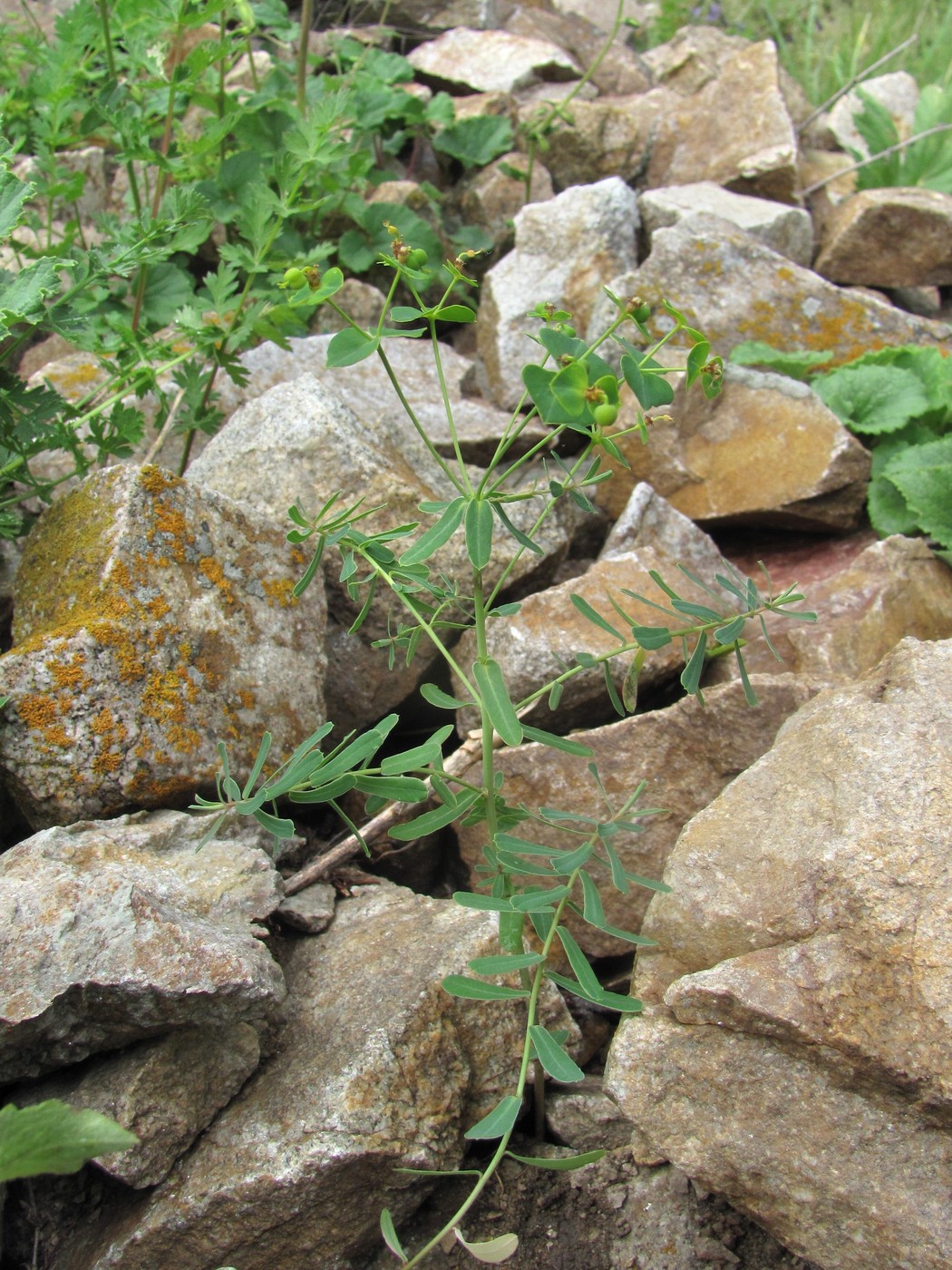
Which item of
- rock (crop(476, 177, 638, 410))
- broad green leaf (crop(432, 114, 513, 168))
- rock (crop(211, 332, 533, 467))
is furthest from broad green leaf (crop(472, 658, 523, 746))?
broad green leaf (crop(432, 114, 513, 168))

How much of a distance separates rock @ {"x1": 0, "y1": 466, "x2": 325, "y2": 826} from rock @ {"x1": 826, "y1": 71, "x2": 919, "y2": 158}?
520 cm

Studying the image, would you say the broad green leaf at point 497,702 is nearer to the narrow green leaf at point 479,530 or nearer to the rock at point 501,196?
the narrow green leaf at point 479,530

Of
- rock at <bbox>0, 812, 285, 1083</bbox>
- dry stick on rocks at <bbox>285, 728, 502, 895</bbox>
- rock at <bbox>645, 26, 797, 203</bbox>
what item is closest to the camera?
rock at <bbox>0, 812, 285, 1083</bbox>

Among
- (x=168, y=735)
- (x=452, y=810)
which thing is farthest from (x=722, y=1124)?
(x=168, y=735)

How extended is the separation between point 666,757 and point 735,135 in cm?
432

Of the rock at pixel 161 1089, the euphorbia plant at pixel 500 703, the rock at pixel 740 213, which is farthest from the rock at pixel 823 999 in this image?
the rock at pixel 740 213

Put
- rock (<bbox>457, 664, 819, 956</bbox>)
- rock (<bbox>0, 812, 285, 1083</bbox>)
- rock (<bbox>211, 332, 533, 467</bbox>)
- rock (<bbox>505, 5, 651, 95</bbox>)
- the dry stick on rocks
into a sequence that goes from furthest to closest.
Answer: rock (<bbox>505, 5, 651, 95</bbox>) → rock (<bbox>211, 332, 533, 467</bbox>) → rock (<bbox>457, 664, 819, 956</bbox>) → the dry stick on rocks → rock (<bbox>0, 812, 285, 1083</bbox>)

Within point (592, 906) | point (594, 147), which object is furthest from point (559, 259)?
point (592, 906)

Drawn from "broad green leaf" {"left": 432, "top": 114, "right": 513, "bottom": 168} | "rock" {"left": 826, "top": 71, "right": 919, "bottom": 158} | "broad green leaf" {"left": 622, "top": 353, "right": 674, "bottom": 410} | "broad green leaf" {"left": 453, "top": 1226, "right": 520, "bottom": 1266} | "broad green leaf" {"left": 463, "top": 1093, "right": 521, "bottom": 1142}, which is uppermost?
"broad green leaf" {"left": 622, "top": 353, "right": 674, "bottom": 410}

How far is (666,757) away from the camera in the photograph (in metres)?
2.60

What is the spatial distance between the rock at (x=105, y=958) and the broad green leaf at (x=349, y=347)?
3.40 ft

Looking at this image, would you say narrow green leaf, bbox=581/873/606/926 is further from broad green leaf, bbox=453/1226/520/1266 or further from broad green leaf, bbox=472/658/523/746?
broad green leaf, bbox=453/1226/520/1266

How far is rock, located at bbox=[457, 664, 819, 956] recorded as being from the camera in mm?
A: 2580

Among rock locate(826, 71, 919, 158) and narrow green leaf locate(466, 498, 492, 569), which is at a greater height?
narrow green leaf locate(466, 498, 492, 569)
